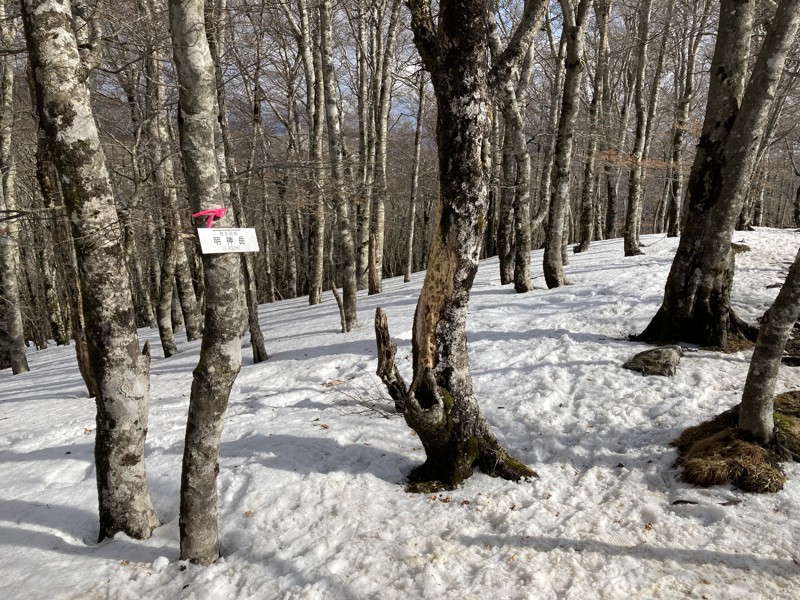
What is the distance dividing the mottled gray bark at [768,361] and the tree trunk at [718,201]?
211 cm

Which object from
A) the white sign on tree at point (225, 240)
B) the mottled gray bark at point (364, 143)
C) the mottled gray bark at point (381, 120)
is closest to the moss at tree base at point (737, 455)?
the white sign on tree at point (225, 240)

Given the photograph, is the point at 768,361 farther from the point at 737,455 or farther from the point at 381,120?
the point at 381,120

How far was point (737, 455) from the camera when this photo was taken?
315cm

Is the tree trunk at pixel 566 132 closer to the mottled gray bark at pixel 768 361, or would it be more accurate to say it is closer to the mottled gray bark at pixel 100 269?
the mottled gray bark at pixel 768 361

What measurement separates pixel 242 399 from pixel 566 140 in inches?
269

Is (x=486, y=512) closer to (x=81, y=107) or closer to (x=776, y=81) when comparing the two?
(x=81, y=107)

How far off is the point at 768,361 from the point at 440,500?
2.49 m

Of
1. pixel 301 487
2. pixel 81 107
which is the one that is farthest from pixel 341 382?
pixel 81 107

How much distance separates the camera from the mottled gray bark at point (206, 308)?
2.61 metres

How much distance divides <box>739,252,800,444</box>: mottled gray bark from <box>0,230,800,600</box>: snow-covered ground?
0.34 meters

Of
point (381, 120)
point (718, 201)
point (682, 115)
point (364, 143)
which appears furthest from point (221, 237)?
point (682, 115)

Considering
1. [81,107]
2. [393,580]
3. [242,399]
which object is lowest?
[393,580]

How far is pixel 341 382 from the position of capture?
5.88 metres

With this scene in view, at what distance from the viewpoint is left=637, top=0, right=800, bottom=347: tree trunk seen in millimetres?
4758
